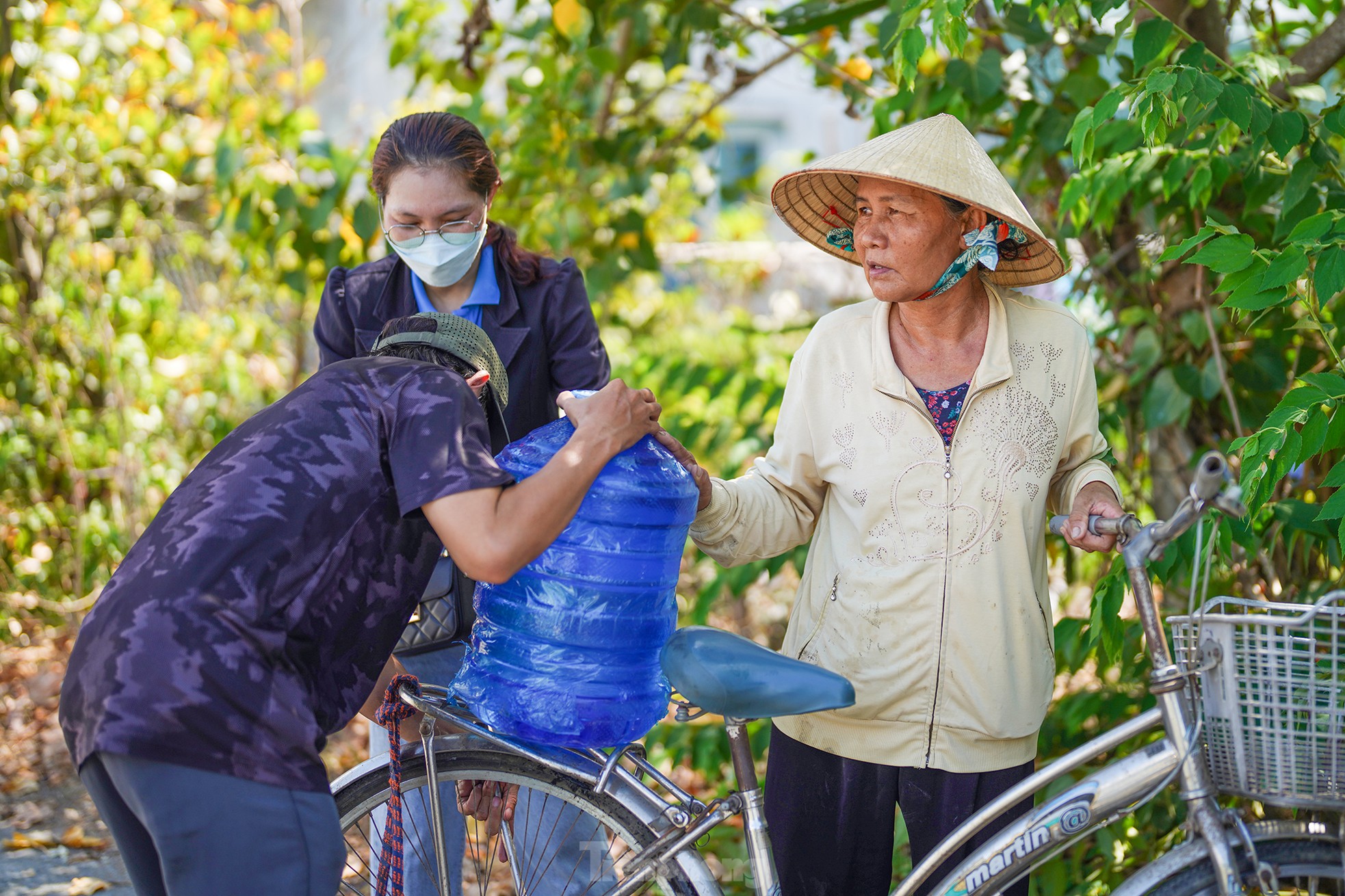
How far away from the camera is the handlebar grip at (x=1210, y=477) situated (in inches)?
63.5

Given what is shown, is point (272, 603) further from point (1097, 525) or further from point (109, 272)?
point (109, 272)

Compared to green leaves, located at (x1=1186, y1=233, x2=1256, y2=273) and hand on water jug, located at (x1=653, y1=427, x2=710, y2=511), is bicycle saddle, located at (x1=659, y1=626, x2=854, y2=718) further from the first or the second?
green leaves, located at (x1=1186, y1=233, x2=1256, y2=273)

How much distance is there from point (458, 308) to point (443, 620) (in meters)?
0.67

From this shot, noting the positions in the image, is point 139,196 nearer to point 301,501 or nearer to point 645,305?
point 645,305

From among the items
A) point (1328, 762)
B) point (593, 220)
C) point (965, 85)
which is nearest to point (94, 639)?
point (1328, 762)

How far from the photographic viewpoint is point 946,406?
2.14 metres

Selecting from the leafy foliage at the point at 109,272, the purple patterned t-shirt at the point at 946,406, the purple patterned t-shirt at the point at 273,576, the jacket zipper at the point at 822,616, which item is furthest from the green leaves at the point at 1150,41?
the leafy foliage at the point at 109,272

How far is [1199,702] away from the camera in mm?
1835

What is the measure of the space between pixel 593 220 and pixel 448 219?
2.19 m

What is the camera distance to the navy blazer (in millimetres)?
2480

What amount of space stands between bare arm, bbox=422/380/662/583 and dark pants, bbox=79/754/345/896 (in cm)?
45

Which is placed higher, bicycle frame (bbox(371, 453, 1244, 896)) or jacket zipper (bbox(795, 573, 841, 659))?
jacket zipper (bbox(795, 573, 841, 659))

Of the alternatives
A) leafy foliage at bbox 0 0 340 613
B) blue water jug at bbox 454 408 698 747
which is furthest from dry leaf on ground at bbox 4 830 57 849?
blue water jug at bbox 454 408 698 747

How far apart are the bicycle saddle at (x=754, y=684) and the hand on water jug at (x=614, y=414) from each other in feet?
1.23
